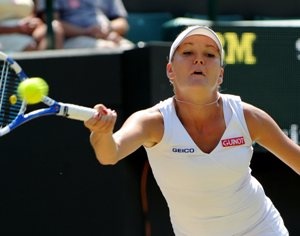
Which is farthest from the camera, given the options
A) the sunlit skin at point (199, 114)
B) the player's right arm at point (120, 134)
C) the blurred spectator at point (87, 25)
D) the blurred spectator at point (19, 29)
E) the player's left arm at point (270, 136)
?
the blurred spectator at point (87, 25)

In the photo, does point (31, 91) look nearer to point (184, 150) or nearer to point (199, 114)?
point (184, 150)

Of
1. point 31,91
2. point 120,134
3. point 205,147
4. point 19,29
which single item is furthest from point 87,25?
point 31,91

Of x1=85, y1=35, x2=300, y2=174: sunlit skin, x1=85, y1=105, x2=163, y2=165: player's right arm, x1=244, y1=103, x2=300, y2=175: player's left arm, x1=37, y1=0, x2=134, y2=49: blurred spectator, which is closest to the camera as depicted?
x1=85, y1=105, x2=163, y2=165: player's right arm

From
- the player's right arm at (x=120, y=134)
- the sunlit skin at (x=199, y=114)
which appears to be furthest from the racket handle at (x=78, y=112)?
the sunlit skin at (x=199, y=114)

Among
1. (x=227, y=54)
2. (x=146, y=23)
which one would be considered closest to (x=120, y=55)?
(x=227, y=54)

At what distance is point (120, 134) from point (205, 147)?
0.41 meters

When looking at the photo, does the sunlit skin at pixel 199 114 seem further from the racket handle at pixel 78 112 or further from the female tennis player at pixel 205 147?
the racket handle at pixel 78 112

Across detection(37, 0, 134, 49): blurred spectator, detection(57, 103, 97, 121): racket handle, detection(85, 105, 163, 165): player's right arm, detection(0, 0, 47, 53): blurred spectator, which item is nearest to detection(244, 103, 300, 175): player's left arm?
detection(85, 105, 163, 165): player's right arm

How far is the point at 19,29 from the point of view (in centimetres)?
685

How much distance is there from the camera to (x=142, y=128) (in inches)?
157

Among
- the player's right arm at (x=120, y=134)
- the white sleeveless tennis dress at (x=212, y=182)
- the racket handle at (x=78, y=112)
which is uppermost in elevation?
the racket handle at (x=78, y=112)

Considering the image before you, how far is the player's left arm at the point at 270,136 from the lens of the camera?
4164 mm

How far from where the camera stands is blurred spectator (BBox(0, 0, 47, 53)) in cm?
681

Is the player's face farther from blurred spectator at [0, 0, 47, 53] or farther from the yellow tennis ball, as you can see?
blurred spectator at [0, 0, 47, 53]
